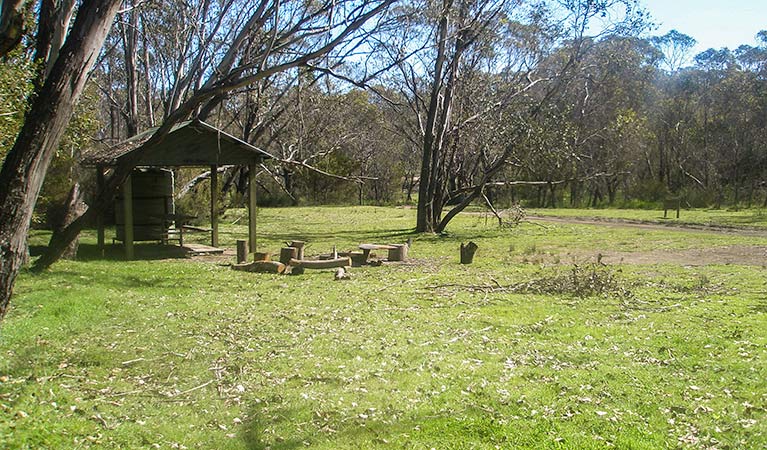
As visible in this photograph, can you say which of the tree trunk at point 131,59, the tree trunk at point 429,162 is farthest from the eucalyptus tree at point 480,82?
the tree trunk at point 131,59

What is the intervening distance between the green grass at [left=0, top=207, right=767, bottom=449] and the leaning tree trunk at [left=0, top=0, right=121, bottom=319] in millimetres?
1118

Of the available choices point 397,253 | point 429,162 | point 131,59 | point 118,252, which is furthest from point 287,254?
point 131,59

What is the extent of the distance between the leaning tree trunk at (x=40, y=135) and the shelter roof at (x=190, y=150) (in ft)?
23.8

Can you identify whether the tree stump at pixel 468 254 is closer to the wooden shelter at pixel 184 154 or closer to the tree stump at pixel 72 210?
the wooden shelter at pixel 184 154

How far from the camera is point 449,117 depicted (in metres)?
23.4

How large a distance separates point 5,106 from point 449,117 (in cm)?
1558

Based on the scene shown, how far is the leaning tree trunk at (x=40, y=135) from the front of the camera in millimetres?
5492

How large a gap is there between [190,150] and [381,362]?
31.6ft

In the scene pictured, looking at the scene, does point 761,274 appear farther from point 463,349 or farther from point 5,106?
point 5,106

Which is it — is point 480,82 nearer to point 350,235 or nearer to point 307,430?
point 350,235

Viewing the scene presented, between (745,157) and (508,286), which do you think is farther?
(745,157)

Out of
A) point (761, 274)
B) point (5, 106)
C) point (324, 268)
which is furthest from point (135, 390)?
point (761, 274)

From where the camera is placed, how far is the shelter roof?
14031 mm

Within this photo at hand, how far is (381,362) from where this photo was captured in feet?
21.9
